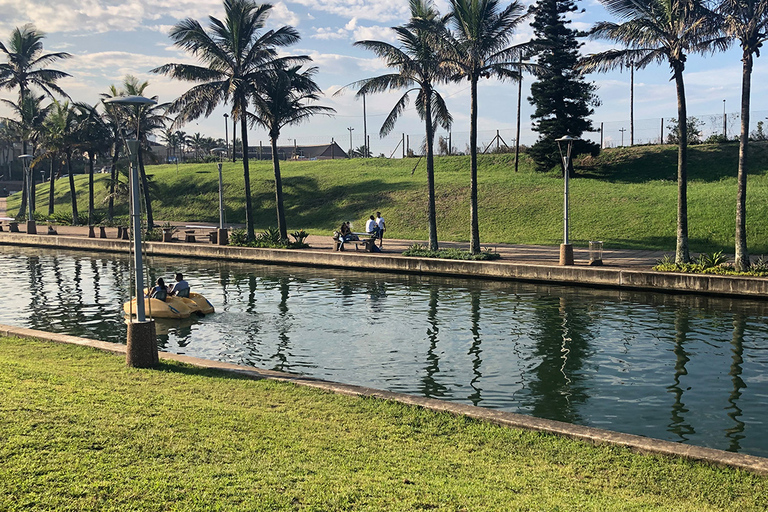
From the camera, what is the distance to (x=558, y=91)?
4097 cm

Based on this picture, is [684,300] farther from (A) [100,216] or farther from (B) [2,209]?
(B) [2,209]

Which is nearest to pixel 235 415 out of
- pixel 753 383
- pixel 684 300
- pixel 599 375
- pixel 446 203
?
pixel 599 375

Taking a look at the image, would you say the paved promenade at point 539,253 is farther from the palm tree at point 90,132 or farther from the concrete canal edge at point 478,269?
the palm tree at point 90,132

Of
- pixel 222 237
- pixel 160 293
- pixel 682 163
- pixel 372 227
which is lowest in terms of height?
pixel 160 293

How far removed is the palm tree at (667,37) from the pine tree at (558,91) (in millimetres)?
17374

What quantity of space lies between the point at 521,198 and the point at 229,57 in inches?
699

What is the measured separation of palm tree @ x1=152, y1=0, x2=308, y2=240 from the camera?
1271 inches

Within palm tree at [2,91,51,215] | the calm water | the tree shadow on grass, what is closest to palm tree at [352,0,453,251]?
the calm water

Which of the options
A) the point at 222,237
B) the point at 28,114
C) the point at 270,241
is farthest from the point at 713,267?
the point at 28,114

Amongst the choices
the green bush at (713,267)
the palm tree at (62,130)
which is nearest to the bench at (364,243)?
the green bush at (713,267)

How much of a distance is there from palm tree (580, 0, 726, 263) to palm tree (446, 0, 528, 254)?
3.99m

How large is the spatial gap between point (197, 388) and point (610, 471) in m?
5.74

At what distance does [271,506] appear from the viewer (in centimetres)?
561

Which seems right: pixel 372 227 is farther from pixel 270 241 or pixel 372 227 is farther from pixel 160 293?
pixel 160 293
